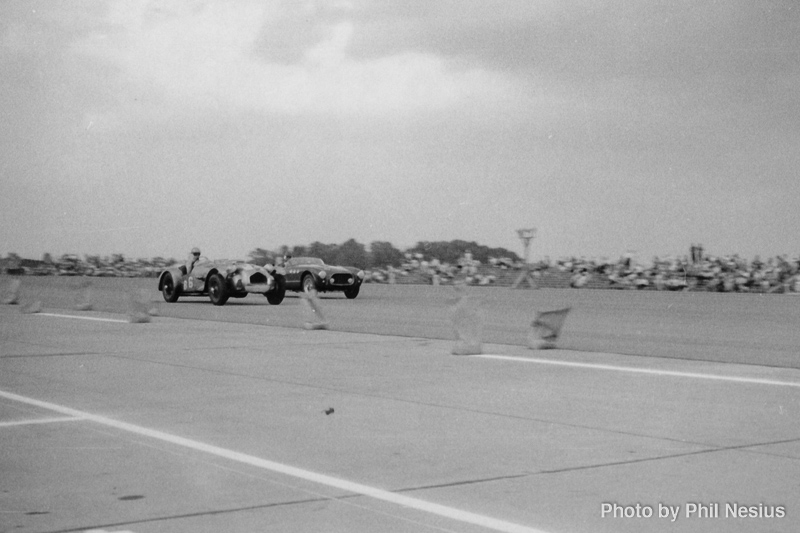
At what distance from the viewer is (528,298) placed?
31953mm

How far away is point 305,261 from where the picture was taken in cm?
3203

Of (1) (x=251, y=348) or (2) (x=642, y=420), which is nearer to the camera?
(2) (x=642, y=420)

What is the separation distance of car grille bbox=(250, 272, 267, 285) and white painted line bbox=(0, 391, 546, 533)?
19209 mm

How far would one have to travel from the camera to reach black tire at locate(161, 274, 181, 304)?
29.2m

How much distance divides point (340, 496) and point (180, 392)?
482 centimetres

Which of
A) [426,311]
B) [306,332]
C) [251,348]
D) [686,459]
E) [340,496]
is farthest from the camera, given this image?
[426,311]

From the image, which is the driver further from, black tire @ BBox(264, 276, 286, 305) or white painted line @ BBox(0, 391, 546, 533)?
white painted line @ BBox(0, 391, 546, 533)

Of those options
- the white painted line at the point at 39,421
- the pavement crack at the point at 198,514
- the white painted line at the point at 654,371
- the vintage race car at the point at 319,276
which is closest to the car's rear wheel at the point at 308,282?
the vintage race car at the point at 319,276

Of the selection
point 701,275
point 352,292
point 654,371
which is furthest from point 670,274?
point 654,371

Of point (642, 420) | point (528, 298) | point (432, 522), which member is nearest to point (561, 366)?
point (642, 420)

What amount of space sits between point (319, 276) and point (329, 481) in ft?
82.5

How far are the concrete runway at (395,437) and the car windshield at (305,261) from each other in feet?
52.7

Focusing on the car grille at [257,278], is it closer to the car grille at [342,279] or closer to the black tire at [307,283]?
the black tire at [307,283]

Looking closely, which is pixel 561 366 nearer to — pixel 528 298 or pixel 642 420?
pixel 642 420
